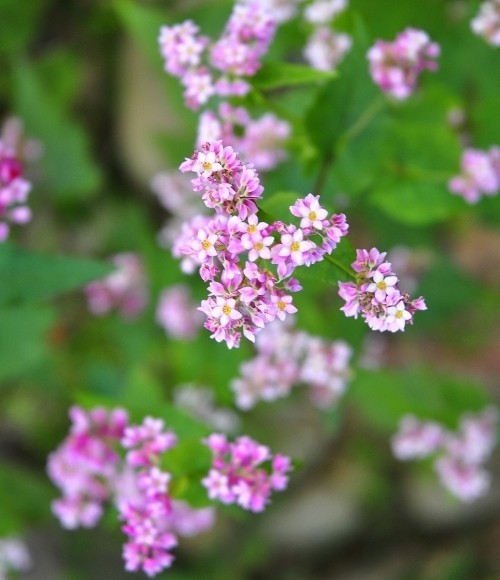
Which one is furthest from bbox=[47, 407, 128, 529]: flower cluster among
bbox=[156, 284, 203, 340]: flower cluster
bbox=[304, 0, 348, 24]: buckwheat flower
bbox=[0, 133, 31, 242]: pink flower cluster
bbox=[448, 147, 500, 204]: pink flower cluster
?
bbox=[304, 0, 348, 24]: buckwheat flower

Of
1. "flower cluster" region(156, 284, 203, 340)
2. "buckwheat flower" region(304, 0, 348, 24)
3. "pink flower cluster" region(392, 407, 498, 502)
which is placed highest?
"buckwheat flower" region(304, 0, 348, 24)

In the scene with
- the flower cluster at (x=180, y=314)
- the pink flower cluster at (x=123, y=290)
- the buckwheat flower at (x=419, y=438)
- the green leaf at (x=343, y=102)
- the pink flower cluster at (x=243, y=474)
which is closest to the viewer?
the pink flower cluster at (x=243, y=474)

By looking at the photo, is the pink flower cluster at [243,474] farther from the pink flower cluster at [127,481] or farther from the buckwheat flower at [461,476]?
the buckwheat flower at [461,476]

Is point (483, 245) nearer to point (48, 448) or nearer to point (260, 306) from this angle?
point (48, 448)

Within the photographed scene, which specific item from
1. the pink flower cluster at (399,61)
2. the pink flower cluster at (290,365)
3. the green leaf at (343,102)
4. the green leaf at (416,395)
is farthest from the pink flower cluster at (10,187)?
the green leaf at (416,395)

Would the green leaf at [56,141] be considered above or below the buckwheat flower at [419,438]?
above

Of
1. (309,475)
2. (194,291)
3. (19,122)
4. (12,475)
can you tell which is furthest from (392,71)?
(309,475)

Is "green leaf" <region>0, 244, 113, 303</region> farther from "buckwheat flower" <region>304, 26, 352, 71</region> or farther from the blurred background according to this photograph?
"buckwheat flower" <region>304, 26, 352, 71</region>
